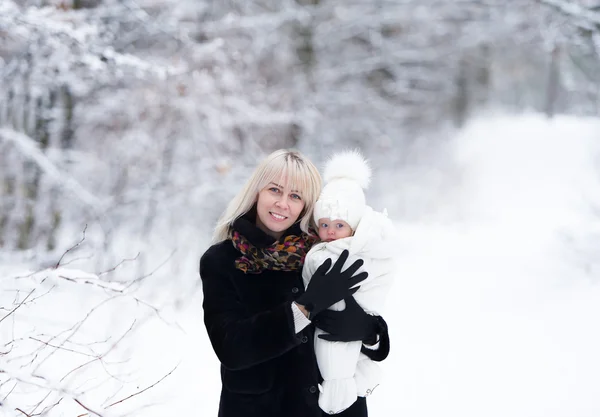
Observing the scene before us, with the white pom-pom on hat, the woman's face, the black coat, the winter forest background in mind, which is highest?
the winter forest background

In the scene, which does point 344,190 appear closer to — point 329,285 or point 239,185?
point 329,285

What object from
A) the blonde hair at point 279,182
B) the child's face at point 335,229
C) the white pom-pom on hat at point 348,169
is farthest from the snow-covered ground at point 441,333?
the white pom-pom on hat at point 348,169

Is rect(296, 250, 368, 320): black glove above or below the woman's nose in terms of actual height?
below

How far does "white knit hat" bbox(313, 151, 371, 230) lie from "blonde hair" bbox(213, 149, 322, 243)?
0.05 m

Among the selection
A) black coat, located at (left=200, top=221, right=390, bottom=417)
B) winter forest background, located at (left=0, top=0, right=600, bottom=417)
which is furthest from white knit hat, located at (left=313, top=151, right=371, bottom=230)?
winter forest background, located at (left=0, top=0, right=600, bottom=417)

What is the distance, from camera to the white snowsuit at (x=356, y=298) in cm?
210

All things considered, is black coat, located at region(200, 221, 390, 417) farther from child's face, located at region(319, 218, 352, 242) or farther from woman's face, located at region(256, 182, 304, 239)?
child's face, located at region(319, 218, 352, 242)

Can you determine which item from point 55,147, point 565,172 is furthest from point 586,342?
point 565,172

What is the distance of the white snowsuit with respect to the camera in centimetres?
210

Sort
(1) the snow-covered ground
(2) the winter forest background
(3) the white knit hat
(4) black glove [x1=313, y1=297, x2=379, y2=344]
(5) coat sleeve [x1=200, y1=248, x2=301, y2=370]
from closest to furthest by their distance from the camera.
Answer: (5) coat sleeve [x1=200, y1=248, x2=301, y2=370] → (4) black glove [x1=313, y1=297, x2=379, y2=344] → (3) the white knit hat → (1) the snow-covered ground → (2) the winter forest background

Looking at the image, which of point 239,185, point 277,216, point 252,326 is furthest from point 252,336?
point 239,185

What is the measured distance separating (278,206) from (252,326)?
0.47m

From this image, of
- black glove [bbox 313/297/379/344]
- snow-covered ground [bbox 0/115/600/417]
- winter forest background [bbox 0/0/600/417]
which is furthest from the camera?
winter forest background [bbox 0/0/600/417]

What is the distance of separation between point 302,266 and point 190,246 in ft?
18.6
